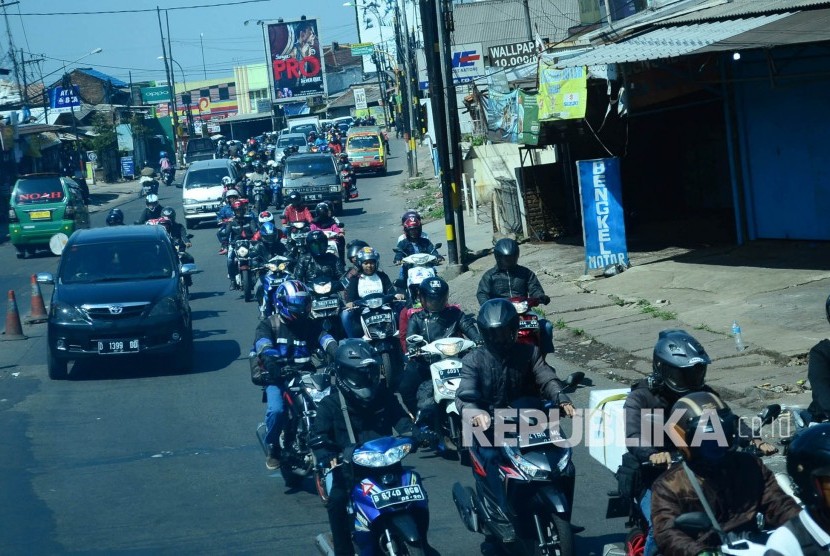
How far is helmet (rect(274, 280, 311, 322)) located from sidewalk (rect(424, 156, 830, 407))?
12.5ft

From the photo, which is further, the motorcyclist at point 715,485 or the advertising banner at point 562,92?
the advertising banner at point 562,92

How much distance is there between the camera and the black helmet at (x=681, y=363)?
5387 mm

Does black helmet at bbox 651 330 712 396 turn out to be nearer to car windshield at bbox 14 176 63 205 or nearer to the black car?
the black car

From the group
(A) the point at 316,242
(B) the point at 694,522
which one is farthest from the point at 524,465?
(A) the point at 316,242

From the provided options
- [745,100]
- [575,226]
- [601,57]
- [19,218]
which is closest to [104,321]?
[601,57]

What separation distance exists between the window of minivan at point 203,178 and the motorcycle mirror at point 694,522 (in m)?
33.0

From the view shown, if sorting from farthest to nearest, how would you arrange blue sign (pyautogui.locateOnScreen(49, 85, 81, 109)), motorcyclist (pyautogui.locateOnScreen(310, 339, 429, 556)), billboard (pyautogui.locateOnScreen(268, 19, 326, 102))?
1. billboard (pyautogui.locateOnScreen(268, 19, 326, 102))
2. blue sign (pyautogui.locateOnScreen(49, 85, 81, 109))
3. motorcyclist (pyautogui.locateOnScreen(310, 339, 429, 556))

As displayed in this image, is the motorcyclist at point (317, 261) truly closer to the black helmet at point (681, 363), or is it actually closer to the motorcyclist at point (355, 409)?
the motorcyclist at point (355, 409)

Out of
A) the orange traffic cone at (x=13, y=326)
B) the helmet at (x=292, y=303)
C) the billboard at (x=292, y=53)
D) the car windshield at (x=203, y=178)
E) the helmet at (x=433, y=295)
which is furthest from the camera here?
the billboard at (x=292, y=53)

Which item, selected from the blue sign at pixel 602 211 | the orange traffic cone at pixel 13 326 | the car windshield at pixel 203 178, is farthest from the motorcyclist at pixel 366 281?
the car windshield at pixel 203 178

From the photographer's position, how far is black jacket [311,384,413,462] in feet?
23.5

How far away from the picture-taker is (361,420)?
7.31m

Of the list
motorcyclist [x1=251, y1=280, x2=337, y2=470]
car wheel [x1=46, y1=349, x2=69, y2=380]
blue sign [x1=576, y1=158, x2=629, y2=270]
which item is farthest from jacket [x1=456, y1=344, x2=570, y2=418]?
blue sign [x1=576, y1=158, x2=629, y2=270]

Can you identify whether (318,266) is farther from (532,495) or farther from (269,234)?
(532,495)
